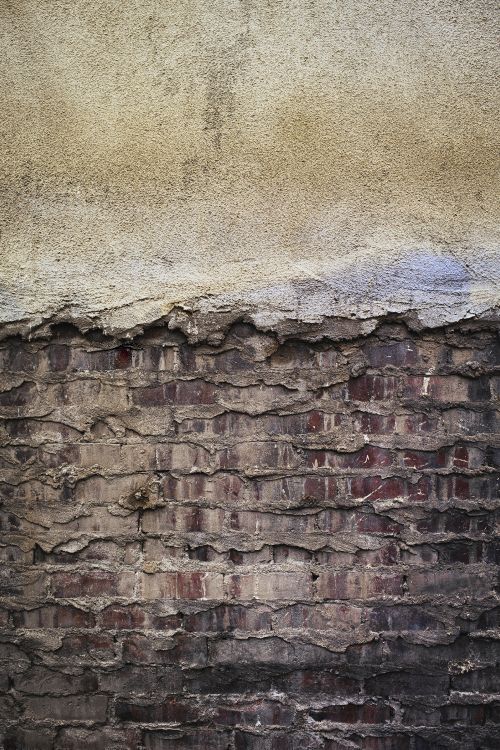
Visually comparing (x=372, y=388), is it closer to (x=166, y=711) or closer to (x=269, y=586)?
(x=269, y=586)

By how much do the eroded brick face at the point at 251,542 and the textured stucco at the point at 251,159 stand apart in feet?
0.54

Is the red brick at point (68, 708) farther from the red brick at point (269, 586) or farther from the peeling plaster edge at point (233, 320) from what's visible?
the peeling plaster edge at point (233, 320)

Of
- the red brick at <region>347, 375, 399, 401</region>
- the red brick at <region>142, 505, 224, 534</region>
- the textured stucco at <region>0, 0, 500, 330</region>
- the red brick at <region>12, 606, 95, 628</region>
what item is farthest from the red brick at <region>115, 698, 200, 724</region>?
the textured stucco at <region>0, 0, 500, 330</region>

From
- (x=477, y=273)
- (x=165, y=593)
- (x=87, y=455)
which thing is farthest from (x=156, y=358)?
(x=477, y=273)

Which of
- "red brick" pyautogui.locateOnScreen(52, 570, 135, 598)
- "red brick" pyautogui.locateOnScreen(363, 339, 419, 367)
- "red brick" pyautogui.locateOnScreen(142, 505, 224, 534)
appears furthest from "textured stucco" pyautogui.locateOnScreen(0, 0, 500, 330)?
"red brick" pyautogui.locateOnScreen(52, 570, 135, 598)

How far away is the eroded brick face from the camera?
2027 mm

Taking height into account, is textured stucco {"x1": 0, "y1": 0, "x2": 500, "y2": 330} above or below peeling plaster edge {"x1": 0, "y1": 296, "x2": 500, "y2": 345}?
above

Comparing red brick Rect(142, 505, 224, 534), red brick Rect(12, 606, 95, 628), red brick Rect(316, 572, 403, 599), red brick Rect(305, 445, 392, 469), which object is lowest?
red brick Rect(12, 606, 95, 628)

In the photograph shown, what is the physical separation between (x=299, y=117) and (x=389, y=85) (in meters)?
0.30

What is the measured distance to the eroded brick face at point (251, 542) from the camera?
6.65 ft

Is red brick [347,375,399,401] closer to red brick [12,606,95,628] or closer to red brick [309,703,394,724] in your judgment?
red brick [309,703,394,724]

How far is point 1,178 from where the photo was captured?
2070mm

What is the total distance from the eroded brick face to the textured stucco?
17 cm

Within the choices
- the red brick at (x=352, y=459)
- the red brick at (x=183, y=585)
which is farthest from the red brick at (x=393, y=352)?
the red brick at (x=183, y=585)
